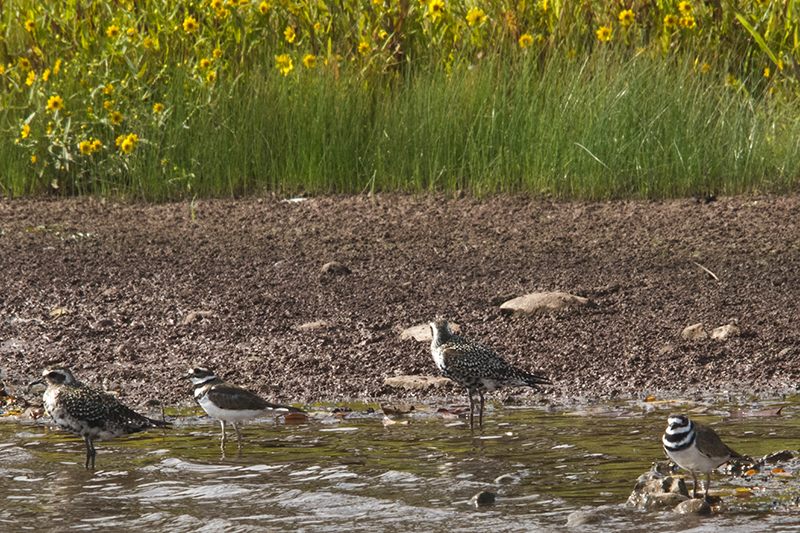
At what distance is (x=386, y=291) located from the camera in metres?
8.25

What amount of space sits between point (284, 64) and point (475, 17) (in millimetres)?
2516

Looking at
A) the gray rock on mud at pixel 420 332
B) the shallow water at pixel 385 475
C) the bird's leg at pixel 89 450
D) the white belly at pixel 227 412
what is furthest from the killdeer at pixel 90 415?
the gray rock on mud at pixel 420 332

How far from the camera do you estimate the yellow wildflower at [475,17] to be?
12.2 m

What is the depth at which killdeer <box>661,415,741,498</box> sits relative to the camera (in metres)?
4.32

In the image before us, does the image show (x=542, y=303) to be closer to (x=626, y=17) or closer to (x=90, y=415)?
(x=90, y=415)

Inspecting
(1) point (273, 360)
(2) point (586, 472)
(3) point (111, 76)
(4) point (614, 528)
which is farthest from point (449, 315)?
(3) point (111, 76)

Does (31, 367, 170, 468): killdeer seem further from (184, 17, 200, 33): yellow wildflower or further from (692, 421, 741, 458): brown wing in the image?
(184, 17, 200, 33): yellow wildflower

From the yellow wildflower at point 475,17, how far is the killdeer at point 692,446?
872 centimetres

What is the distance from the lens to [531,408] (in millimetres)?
6168

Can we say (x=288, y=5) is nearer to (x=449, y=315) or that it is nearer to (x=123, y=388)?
(x=449, y=315)

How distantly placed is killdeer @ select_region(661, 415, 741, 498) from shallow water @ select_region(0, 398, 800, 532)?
0.61 ft

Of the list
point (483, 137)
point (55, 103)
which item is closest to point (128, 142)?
point (55, 103)

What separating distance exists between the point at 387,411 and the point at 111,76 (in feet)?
24.9

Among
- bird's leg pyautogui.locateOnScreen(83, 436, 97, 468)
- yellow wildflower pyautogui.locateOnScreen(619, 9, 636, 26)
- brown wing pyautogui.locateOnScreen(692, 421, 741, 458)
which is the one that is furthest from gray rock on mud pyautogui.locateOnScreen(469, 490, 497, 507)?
yellow wildflower pyautogui.locateOnScreen(619, 9, 636, 26)
